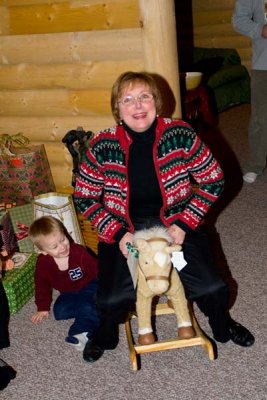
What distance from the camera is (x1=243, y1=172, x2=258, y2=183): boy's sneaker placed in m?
3.68

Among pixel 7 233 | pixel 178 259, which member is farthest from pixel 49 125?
pixel 178 259

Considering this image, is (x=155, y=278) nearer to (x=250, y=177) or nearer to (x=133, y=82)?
(x=133, y=82)

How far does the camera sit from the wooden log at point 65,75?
2.83 meters

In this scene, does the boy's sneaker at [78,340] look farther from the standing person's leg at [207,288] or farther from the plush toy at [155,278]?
the standing person's leg at [207,288]

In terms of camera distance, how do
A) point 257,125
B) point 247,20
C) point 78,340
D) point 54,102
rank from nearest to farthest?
point 78,340, point 54,102, point 247,20, point 257,125

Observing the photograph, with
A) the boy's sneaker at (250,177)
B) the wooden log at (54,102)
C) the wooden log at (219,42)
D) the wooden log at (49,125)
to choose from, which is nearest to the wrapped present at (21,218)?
the wooden log at (49,125)

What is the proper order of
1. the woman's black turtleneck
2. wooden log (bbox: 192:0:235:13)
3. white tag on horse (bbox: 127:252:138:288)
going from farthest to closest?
wooden log (bbox: 192:0:235:13) → the woman's black turtleneck → white tag on horse (bbox: 127:252:138:288)

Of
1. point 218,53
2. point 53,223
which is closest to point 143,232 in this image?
point 53,223

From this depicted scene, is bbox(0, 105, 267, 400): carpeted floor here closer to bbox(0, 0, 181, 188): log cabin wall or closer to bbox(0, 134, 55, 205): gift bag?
bbox(0, 134, 55, 205): gift bag

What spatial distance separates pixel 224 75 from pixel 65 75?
9.82 feet

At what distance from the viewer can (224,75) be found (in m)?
5.57

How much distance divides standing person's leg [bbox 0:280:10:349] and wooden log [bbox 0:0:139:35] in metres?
1.44

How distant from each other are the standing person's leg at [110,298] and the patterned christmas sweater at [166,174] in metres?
0.08

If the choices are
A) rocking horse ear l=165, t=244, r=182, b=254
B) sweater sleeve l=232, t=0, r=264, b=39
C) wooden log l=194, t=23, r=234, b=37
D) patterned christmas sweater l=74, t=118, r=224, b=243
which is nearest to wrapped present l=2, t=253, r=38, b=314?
patterned christmas sweater l=74, t=118, r=224, b=243
